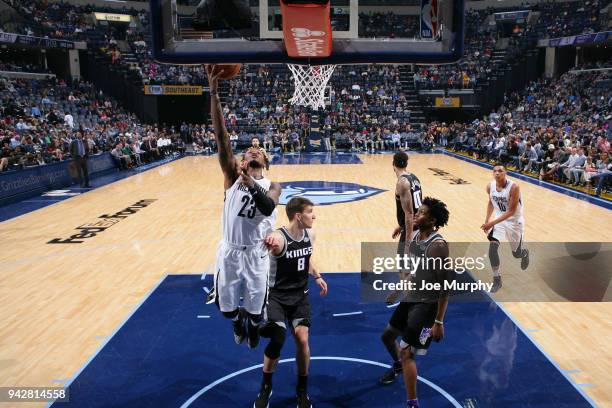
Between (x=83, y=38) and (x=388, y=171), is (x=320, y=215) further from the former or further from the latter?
(x=83, y=38)

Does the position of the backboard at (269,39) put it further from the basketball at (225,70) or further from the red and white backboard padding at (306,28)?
the basketball at (225,70)

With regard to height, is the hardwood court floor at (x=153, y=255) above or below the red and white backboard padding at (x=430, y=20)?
below

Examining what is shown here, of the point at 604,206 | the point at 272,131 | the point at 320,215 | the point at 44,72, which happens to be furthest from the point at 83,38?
the point at 604,206

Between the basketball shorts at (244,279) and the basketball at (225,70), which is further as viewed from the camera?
the basketball shorts at (244,279)

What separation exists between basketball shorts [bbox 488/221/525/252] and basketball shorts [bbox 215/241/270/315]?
383 cm

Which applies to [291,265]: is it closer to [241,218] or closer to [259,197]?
[241,218]

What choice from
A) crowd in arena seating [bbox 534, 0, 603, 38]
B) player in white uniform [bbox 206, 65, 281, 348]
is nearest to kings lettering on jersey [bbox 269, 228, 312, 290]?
player in white uniform [bbox 206, 65, 281, 348]

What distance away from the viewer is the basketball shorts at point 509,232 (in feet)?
20.9

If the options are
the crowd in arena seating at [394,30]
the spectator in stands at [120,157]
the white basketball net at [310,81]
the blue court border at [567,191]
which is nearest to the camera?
the crowd in arena seating at [394,30]

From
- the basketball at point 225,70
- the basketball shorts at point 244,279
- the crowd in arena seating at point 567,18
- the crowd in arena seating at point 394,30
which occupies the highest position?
the crowd in arena seating at point 567,18

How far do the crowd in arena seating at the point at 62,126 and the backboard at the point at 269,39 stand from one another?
418 inches

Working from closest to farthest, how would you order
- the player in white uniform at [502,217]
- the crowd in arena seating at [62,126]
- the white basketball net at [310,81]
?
the player in white uniform at [502,217] < the white basketball net at [310,81] < the crowd in arena seating at [62,126]

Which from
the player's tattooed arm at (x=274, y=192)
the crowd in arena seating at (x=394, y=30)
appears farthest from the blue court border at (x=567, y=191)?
the player's tattooed arm at (x=274, y=192)

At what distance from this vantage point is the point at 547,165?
1574 centimetres
